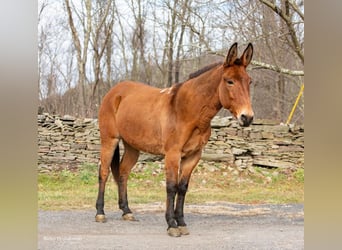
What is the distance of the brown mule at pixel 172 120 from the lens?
2098 millimetres

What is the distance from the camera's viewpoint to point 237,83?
2.08m

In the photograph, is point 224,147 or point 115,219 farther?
point 224,147

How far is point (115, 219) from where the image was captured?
8.03ft

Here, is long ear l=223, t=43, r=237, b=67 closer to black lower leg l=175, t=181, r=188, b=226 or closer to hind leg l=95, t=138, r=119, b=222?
black lower leg l=175, t=181, r=188, b=226

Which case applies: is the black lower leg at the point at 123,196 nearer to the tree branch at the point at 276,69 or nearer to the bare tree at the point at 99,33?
the bare tree at the point at 99,33

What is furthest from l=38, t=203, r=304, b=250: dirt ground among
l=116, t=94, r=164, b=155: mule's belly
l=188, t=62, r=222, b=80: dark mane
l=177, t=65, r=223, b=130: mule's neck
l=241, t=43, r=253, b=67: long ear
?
l=241, t=43, r=253, b=67: long ear

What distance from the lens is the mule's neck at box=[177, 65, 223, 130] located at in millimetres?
2193

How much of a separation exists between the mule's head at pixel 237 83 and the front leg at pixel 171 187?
38cm

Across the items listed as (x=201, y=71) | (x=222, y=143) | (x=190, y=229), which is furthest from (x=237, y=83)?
(x=190, y=229)

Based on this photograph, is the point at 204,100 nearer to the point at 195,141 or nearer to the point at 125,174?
the point at 195,141

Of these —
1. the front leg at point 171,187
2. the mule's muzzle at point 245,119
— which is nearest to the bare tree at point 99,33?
the front leg at point 171,187
